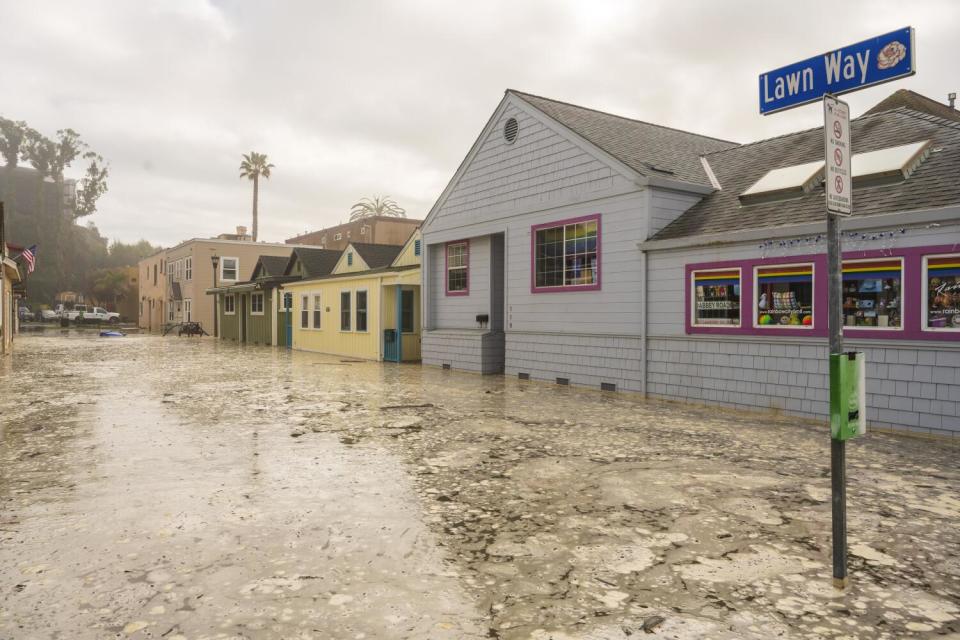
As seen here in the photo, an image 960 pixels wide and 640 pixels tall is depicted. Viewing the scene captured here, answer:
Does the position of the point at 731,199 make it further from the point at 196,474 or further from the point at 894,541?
the point at 196,474

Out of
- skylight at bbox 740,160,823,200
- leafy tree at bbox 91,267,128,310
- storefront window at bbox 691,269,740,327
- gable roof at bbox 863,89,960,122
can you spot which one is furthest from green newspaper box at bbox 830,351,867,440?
leafy tree at bbox 91,267,128,310

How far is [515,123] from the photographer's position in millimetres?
16422

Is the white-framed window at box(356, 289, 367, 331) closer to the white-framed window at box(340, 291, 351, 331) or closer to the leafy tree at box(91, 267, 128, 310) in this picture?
the white-framed window at box(340, 291, 351, 331)

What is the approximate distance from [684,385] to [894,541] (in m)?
7.43

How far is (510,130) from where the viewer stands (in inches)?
654

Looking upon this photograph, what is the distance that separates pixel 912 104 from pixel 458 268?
21.9m

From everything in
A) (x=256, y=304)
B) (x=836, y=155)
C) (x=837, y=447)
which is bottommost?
(x=837, y=447)

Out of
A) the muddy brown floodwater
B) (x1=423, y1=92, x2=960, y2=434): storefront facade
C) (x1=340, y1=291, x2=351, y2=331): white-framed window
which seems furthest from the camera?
(x1=340, y1=291, x2=351, y2=331): white-framed window

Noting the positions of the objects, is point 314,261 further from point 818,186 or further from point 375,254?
point 818,186

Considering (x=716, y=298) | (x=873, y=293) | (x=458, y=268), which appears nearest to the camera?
(x=873, y=293)

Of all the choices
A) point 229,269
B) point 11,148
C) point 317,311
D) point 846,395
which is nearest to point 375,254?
point 317,311

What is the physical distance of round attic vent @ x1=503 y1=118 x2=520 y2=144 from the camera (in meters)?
16.4

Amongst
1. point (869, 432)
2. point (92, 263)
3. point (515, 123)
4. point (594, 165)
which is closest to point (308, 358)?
point (515, 123)

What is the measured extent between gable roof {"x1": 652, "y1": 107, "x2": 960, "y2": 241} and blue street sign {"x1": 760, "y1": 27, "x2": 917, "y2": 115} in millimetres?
6168
